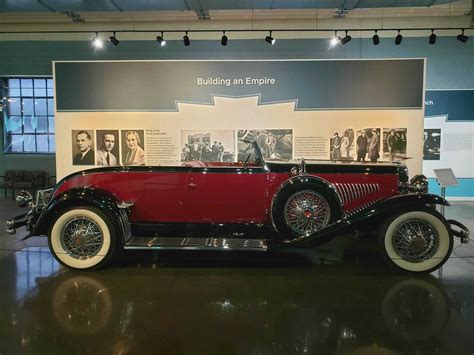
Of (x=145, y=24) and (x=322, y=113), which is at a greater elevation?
(x=145, y=24)

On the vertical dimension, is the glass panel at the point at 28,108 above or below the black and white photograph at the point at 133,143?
above

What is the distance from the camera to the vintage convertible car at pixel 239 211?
3.98 m

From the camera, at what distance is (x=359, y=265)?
174 inches

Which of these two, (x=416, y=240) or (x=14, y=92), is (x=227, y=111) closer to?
(x=416, y=240)

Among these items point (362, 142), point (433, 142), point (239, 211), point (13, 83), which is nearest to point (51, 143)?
point (13, 83)

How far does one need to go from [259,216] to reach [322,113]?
11.4ft

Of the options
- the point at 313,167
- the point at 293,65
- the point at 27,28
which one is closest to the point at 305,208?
the point at 313,167

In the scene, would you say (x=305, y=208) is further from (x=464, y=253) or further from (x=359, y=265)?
(x=464, y=253)

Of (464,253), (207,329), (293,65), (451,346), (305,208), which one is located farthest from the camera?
(293,65)

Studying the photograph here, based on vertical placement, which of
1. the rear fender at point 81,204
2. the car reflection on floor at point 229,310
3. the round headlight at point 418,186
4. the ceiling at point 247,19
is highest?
the ceiling at point 247,19

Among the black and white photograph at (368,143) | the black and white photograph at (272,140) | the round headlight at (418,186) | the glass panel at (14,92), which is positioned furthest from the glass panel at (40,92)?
the round headlight at (418,186)

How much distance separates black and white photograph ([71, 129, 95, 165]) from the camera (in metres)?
7.23

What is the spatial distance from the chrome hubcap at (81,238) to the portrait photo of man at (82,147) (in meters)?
3.34

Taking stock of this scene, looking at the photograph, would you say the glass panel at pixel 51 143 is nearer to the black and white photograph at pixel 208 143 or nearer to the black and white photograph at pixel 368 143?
the black and white photograph at pixel 208 143
